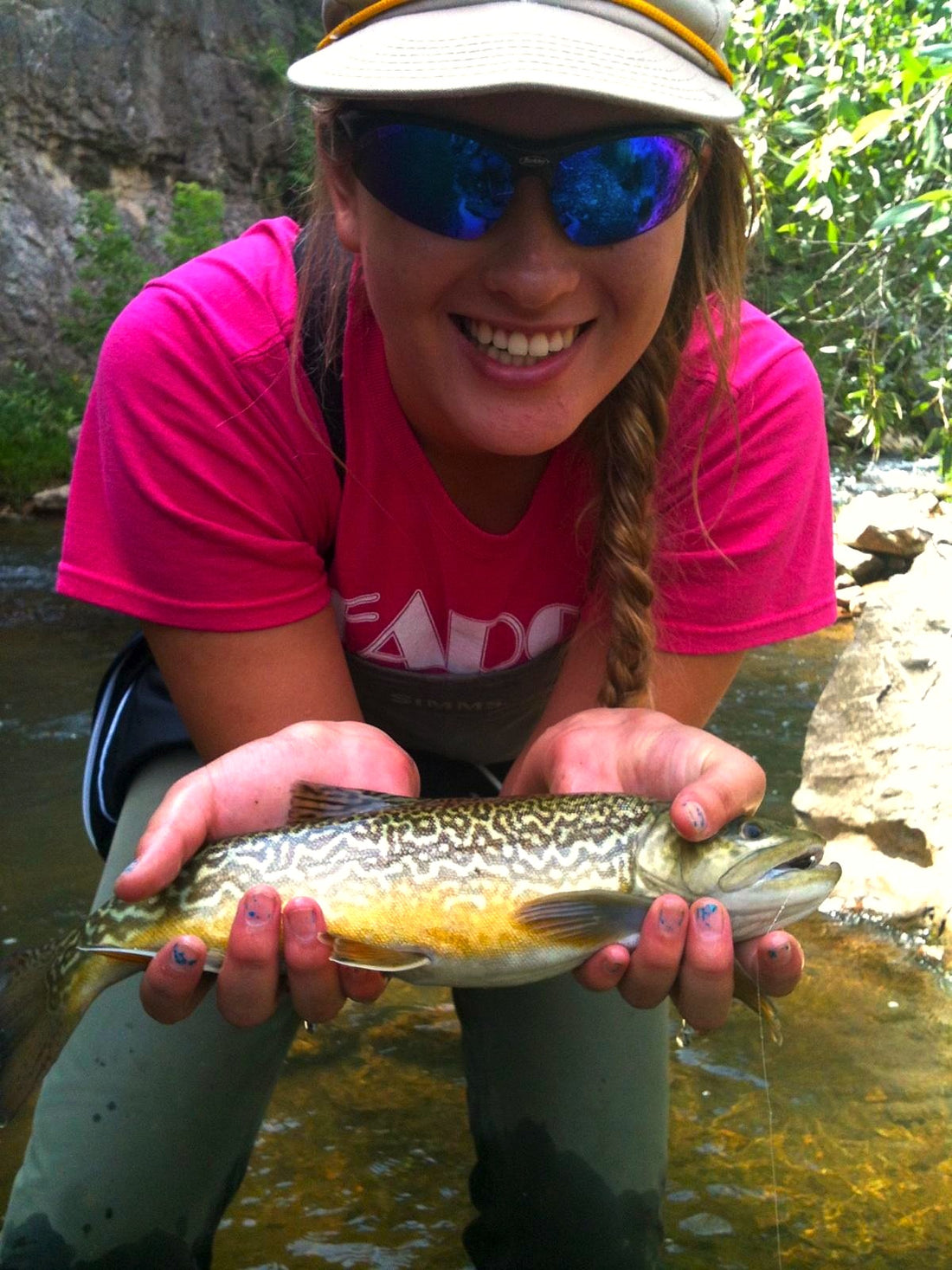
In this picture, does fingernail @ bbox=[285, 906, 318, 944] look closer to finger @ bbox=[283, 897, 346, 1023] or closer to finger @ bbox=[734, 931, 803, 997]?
finger @ bbox=[283, 897, 346, 1023]

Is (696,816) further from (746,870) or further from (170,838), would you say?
(170,838)

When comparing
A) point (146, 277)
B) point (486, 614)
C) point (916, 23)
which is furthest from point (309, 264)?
point (146, 277)

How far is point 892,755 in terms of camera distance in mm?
4898

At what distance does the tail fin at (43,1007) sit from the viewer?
7.07 feet

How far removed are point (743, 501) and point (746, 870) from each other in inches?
33.1

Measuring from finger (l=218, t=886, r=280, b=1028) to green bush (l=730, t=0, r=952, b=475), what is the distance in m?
3.69

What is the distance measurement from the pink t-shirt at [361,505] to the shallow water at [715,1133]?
132cm

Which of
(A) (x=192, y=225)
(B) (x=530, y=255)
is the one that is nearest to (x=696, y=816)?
(B) (x=530, y=255)

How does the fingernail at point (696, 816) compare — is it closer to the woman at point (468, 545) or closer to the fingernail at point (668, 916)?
the woman at point (468, 545)

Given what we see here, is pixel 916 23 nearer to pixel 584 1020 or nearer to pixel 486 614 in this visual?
pixel 486 614

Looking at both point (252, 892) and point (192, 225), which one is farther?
point (192, 225)

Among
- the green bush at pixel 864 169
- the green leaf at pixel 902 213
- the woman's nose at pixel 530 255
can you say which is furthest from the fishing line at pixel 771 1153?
the green leaf at pixel 902 213

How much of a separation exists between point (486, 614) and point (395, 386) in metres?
0.46

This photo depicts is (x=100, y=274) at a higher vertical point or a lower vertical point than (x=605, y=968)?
lower
